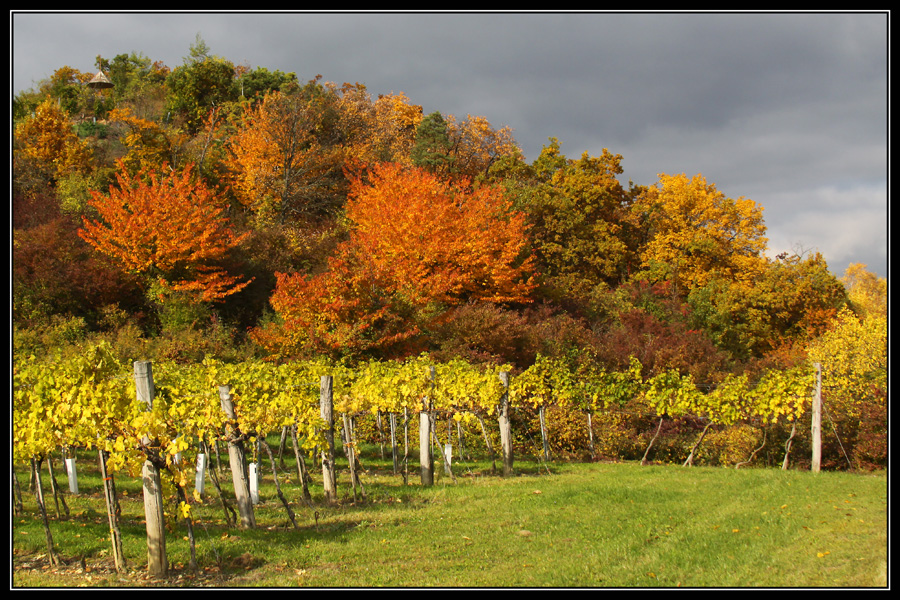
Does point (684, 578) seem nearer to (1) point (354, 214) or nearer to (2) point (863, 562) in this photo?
(2) point (863, 562)

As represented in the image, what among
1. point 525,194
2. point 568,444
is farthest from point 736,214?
point 568,444

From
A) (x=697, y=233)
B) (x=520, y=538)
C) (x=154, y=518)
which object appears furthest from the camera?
(x=697, y=233)

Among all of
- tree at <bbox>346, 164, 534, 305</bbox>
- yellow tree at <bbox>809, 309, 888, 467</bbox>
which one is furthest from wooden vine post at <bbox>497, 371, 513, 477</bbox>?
tree at <bbox>346, 164, 534, 305</bbox>

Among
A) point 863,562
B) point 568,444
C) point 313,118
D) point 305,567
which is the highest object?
point 313,118

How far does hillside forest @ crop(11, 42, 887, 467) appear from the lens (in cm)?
1717

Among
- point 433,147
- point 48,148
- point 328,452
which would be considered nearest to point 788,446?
point 328,452

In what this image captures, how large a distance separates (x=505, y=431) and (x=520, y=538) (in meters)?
5.13

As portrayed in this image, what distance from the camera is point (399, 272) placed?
64.8ft

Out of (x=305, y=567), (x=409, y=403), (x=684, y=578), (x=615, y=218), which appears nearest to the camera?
(x=684, y=578)

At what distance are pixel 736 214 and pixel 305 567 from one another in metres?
34.1

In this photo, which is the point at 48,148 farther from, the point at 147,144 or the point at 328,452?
the point at 328,452

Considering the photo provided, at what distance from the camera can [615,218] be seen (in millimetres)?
33312

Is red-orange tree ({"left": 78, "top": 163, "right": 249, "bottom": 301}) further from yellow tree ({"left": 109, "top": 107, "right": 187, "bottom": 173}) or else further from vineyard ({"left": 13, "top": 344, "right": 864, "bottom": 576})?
vineyard ({"left": 13, "top": 344, "right": 864, "bottom": 576})

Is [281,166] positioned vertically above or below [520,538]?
above
